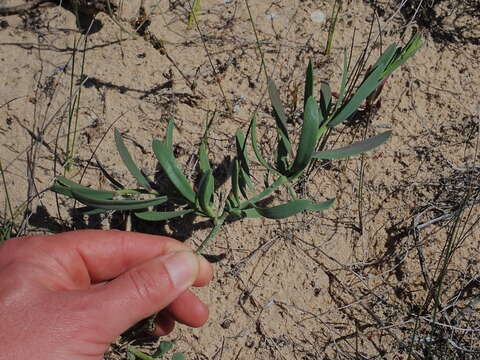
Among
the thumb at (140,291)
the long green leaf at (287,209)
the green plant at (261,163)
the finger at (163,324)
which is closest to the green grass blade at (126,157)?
the green plant at (261,163)

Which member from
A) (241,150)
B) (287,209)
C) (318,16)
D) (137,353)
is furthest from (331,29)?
(137,353)

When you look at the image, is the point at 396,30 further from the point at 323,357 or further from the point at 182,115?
the point at 323,357

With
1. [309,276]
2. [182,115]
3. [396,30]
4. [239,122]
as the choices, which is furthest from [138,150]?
[396,30]

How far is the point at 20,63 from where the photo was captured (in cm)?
196

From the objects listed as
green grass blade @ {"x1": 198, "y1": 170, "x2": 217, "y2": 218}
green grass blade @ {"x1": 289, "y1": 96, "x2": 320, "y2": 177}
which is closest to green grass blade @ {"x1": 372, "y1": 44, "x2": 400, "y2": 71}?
green grass blade @ {"x1": 289, "y1": 96, "x2": 320, "y2": 177}

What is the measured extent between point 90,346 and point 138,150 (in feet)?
2.39

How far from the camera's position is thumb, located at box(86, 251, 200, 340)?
129 centimetres

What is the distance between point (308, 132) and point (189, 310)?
0.64 metres

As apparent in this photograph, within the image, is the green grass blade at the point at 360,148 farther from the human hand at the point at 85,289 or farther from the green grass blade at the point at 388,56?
the human hand at the point at 85,289

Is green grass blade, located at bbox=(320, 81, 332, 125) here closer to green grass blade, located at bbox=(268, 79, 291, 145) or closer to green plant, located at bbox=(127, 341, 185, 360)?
green grass blade, located at bbox=(268, 79, 291, 145)

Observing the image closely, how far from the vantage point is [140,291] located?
4.36 feet

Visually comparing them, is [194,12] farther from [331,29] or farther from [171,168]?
[171,168]

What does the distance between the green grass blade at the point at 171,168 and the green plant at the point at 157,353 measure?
43 cm

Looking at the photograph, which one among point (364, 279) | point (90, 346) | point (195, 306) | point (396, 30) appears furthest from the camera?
point (396, 30)
